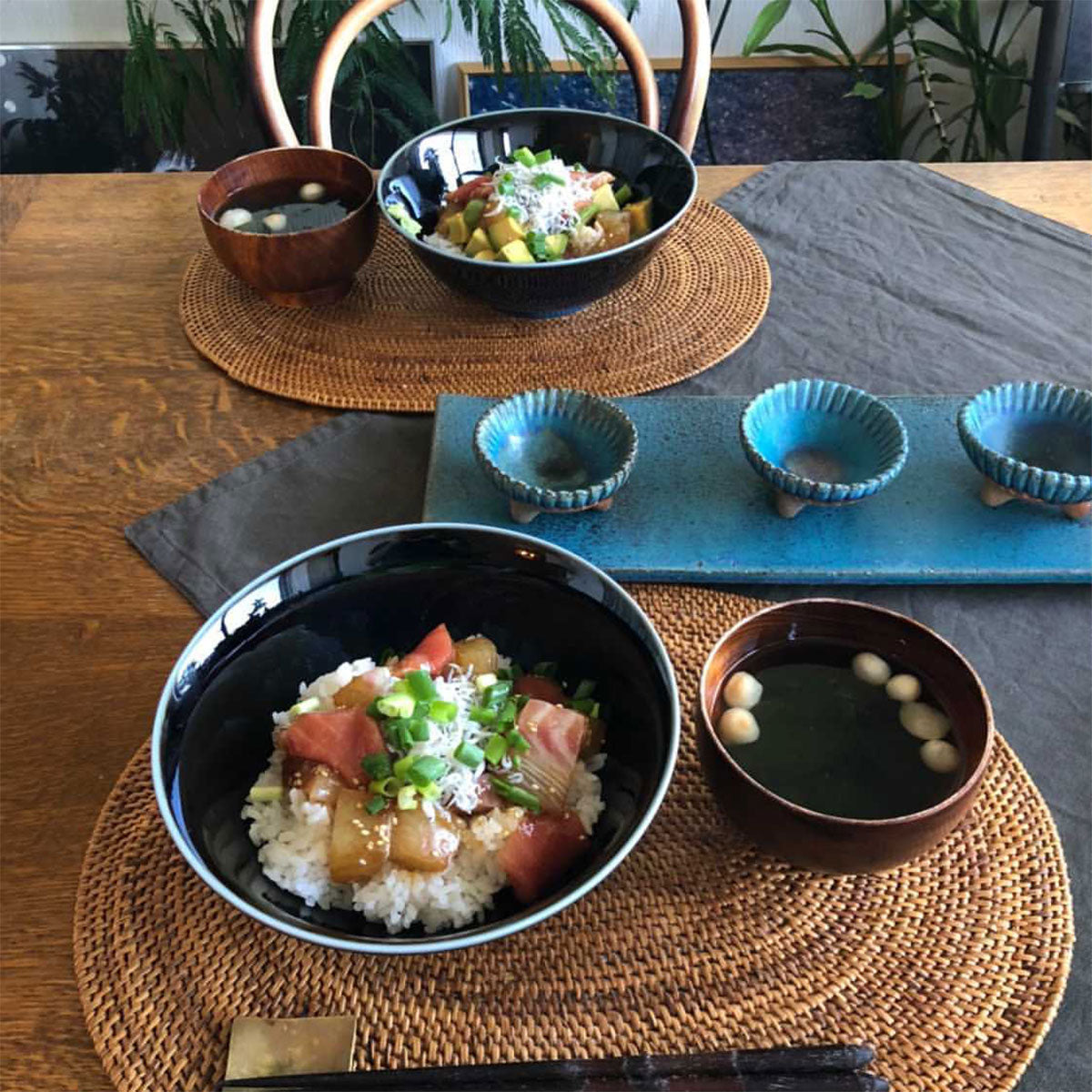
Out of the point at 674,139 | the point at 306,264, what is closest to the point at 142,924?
the point at 306,264

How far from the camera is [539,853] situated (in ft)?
2.67

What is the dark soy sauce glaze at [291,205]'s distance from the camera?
4.97 feet

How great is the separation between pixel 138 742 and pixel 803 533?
75 centimetres

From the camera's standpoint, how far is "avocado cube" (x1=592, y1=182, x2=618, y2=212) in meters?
1.51

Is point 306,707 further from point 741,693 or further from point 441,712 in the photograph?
point 741,693

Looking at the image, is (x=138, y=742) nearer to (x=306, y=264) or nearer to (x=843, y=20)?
(x=306, y=264)

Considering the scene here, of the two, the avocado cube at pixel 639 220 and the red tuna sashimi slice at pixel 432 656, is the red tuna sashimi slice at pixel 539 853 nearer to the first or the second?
the red tuna sashimi slice at pixel 432 656

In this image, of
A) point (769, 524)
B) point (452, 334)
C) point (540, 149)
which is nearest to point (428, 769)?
point (769, 524)

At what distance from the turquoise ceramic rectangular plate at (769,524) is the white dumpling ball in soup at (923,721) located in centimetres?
25

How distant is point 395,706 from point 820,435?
69 centimetres

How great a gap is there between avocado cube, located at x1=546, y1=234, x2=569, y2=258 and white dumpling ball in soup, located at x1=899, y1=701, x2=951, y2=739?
0.83 metres

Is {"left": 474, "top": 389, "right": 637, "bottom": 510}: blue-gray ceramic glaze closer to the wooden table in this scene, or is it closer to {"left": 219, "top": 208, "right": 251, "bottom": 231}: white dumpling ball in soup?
the wooden table

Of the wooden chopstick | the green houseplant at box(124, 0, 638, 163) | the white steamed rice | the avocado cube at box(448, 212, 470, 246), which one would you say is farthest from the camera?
the green houseplant at box(124, 0, 638, 163)

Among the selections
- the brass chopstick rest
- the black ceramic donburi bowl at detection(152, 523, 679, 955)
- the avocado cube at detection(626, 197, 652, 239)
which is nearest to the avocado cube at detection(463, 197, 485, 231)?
the avocado cube at detection(626, 197, 652, 239)
